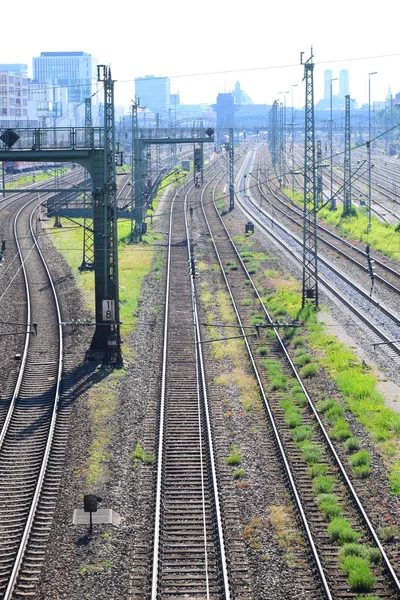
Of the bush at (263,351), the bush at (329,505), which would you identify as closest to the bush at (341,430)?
the bush at (329,505)

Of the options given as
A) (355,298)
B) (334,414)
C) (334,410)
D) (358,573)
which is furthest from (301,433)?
(355,298)

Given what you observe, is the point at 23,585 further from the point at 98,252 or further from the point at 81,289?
the point at 81,289

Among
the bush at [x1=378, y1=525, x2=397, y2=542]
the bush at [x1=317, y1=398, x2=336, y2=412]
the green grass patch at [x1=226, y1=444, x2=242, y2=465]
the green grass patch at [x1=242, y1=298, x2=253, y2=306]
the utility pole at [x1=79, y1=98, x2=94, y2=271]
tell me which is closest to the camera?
the bush at [x1=378, y1=525, x2=397, y2=542]

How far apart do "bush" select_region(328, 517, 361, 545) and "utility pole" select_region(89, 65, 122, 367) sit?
36.2 ft

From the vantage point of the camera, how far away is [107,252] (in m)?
25.4

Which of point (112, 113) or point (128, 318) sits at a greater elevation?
point (112, 113)

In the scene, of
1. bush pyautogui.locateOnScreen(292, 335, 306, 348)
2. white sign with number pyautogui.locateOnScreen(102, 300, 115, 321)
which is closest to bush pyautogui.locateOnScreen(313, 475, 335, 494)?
white sign with number pyautogui.locateOnScreen(102, 300, 115, 321)

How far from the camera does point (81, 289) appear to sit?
35156mm

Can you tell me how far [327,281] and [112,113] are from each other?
15.5 meters

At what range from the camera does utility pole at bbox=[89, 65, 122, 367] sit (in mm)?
24391

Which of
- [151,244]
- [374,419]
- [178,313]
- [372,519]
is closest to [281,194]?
[151,244]

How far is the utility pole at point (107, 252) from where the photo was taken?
24391 mm

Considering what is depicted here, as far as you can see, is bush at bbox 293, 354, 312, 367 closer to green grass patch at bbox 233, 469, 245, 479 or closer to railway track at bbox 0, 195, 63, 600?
railway track at bbox 0, 195, 63, 600

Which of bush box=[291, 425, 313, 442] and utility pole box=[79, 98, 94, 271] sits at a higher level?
utility pole box=[79, 98, 94, 271]
